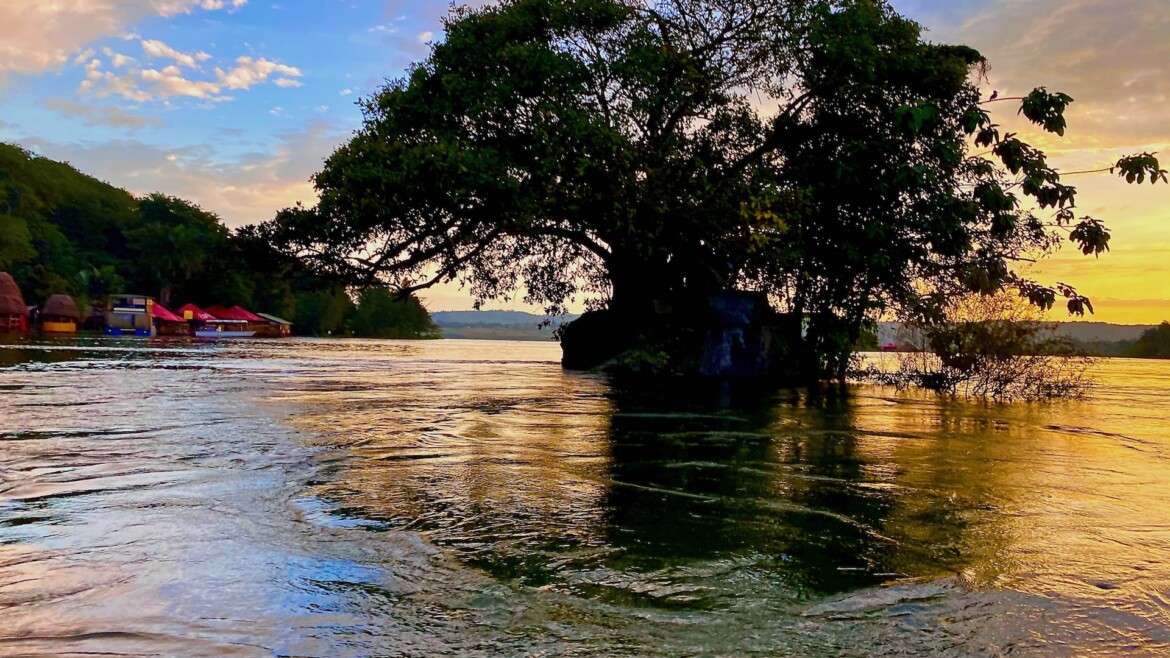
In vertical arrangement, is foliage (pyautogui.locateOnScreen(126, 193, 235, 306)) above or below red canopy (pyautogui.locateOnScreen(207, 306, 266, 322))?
above

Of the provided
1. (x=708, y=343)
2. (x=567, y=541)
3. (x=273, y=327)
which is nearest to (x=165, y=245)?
(x=273, y=327)

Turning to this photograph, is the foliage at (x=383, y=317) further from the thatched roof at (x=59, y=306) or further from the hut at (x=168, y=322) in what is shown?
the thatched roof at (x=59, y=306)

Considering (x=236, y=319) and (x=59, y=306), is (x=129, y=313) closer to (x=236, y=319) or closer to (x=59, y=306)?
(x=59, y=306)

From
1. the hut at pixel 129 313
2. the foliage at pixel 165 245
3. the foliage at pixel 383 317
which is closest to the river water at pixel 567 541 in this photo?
the hut at pixel 129 313

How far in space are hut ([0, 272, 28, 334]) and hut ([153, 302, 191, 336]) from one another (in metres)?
13.0

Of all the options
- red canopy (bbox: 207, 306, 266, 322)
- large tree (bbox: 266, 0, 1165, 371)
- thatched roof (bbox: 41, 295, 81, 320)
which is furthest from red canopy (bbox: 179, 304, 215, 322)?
large tree (bbox: 266, 0, 1165, 371)

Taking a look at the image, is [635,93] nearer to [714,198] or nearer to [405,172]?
[714,198]

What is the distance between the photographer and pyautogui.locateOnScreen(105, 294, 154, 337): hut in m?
70.0

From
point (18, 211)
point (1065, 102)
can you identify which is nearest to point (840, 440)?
point (1065, 102)

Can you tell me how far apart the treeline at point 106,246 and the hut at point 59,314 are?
3.28 metres

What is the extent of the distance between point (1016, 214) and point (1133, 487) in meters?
13.8

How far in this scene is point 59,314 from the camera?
212 feet

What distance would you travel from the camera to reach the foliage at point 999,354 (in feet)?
49.8

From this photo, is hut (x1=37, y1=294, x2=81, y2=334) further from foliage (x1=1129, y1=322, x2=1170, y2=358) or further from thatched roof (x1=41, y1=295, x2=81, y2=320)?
foliage (x1=1129, y1=322, x2=1170, y2=358)
